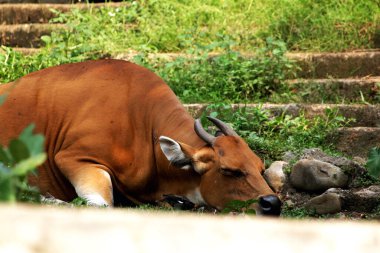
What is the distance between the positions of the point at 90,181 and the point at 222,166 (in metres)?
0.97

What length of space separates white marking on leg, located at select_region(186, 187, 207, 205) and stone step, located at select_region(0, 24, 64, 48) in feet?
16.4

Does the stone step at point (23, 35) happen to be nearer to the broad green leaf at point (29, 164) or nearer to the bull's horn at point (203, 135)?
the bull's horn at point (203, 135)

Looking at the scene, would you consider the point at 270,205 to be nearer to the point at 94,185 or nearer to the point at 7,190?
the point at 94,185

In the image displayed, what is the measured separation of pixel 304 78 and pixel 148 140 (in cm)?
316

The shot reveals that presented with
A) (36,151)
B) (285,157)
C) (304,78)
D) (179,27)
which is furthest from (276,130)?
(36,151)

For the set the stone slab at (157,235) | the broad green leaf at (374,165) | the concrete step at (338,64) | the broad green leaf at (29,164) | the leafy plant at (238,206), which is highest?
the stone slab at (157,235)

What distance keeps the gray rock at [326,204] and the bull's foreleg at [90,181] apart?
4.58ft

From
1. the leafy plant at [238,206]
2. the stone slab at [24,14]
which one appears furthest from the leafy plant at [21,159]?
the stone slab at [24,14]

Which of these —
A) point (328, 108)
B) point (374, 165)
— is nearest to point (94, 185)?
point (374, 165)

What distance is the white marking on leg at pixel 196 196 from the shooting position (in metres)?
6.08

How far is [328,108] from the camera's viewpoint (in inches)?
320

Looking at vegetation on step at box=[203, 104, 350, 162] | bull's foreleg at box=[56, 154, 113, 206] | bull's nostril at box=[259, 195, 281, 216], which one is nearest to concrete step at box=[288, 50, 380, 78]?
vegetation on step at box=[203, 104, 350, 162]

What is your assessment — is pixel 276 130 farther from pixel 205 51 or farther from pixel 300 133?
pixel 205 51

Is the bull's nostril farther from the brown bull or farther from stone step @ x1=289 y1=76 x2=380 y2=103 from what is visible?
stone step @ x1=289 y1=76 x2=380 y2=103
